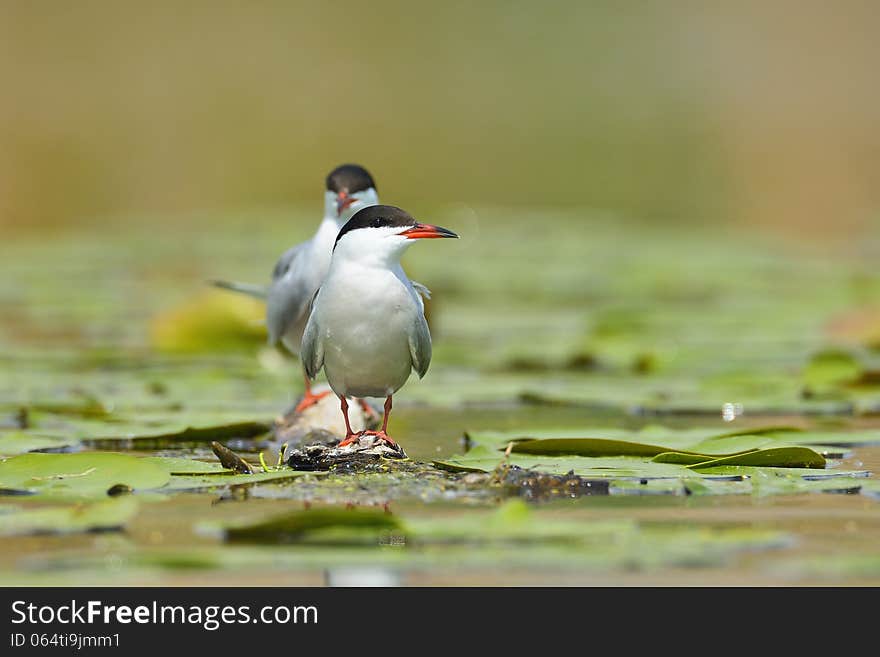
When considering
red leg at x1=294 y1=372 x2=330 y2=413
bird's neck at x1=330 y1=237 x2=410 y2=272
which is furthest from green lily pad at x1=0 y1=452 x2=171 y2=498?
red leg at x1=294 y1=372 x2=330 y2=413

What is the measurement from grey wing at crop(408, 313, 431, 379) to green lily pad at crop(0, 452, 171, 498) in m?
1.00

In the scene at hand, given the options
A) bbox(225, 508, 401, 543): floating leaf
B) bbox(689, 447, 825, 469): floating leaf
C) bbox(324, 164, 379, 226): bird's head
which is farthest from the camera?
bbox(324, 164, 379, 226): bird's head

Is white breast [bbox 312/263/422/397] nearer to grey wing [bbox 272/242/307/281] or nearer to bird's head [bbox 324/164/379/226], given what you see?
bird's head [bbox 324/164/379/226]

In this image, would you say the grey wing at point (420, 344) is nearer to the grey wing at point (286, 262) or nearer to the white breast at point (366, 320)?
the white breast at point (366, 320)

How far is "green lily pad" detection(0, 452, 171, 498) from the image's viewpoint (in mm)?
4027

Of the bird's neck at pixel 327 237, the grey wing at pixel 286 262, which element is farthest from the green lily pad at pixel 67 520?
the grey wing at pixel 286 262

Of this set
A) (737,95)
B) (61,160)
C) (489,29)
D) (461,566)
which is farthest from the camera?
(489,29)

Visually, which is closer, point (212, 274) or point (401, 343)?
point (401, 343)

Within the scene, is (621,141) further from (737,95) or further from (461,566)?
(461,566)

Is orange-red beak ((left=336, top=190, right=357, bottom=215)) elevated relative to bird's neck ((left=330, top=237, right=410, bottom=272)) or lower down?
elevated

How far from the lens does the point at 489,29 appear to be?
29.6 metres

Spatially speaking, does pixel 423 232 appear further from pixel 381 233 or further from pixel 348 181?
pixel 348 181

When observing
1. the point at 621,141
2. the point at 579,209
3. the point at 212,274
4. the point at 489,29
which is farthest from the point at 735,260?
the point at 489,29
